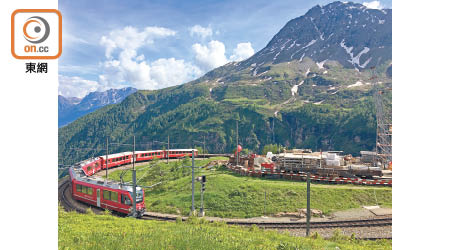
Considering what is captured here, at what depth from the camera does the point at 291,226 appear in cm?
2294

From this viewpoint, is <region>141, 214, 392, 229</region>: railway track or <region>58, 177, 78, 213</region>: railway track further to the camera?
<region>58, 177, 78, 213</region>: railway track

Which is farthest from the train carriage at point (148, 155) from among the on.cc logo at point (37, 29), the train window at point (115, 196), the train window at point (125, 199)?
the on.cc logo at point (37, 29)

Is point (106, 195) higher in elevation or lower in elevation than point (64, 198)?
higher

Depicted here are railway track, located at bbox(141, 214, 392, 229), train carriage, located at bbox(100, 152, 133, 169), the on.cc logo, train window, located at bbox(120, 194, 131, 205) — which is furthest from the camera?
train carriage, located at bbox(100, 152, 133, 169)

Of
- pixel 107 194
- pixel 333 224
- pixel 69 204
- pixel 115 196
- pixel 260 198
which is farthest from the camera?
pixel 69 204

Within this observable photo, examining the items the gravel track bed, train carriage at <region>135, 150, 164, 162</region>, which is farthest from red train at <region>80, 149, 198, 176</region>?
the gravel track bed

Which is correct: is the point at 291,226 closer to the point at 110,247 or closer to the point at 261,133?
the point at 110,247

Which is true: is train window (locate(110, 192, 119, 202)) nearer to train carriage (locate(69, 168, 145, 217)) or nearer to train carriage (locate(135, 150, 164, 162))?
train carriage (locate(69, 168, 145, 217))

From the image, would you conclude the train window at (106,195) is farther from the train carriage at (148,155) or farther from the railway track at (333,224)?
the train carriage at (148,155)

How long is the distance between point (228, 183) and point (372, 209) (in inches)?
653

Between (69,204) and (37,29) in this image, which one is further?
(69,204)

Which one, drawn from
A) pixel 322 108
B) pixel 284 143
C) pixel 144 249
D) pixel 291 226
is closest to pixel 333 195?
pixel 291 226

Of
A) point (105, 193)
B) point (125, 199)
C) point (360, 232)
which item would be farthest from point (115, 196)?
point (360, 232)

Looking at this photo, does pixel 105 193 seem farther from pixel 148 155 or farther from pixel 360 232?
pixel 148 155
